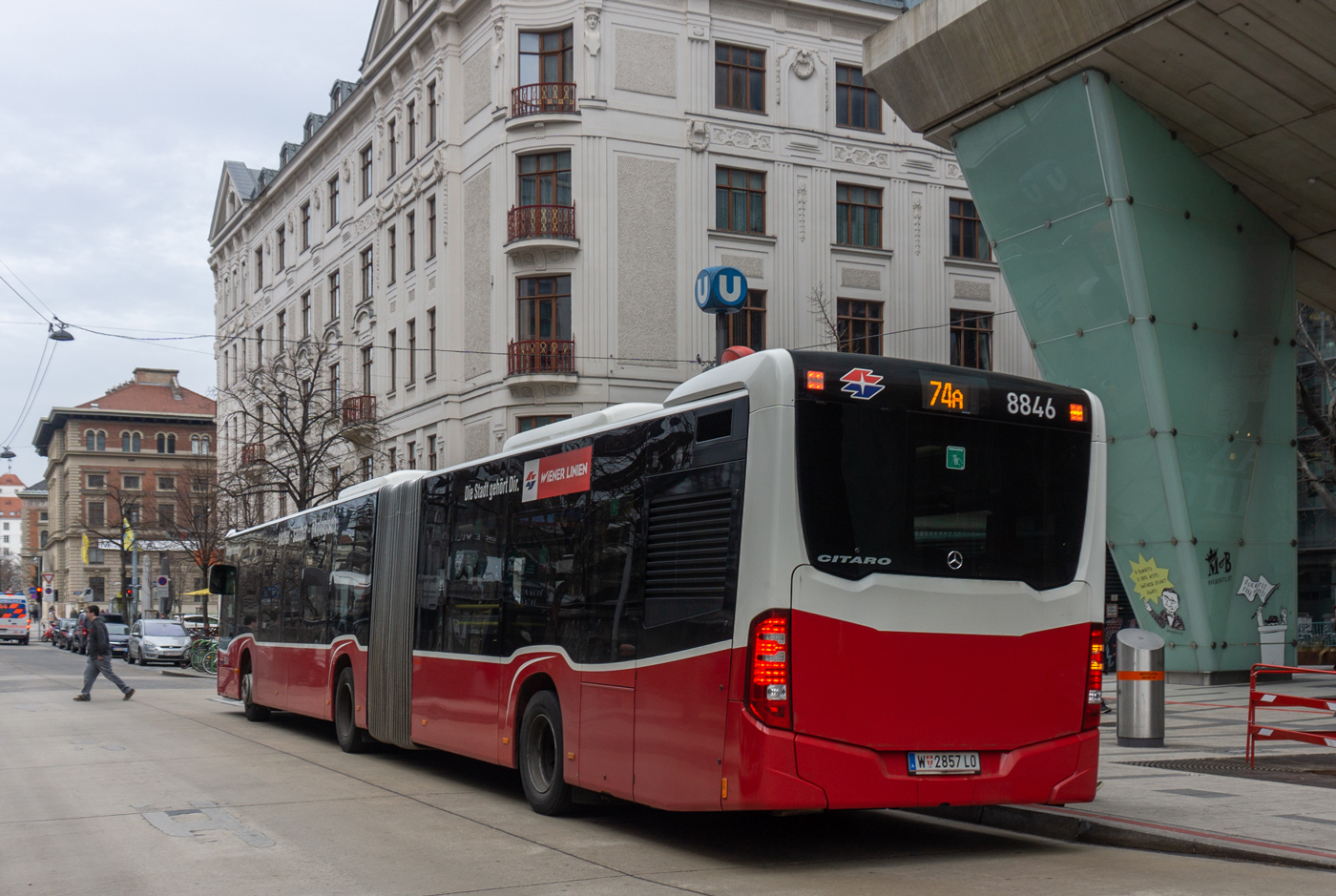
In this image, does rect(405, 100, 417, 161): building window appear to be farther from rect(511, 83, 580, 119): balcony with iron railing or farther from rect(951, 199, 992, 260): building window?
rect(951, 199, 992, 260): building window

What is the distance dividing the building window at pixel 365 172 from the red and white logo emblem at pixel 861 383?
134ft

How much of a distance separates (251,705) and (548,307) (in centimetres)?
1777

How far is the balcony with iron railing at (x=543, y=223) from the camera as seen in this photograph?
36.0 metres

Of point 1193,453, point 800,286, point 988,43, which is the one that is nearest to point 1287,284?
point 1193,453

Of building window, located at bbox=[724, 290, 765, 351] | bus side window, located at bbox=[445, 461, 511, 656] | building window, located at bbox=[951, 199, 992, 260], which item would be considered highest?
building window, located at bbox=[951, 199, 992, 260]

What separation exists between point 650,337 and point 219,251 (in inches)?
1528

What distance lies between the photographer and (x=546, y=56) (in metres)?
36.8

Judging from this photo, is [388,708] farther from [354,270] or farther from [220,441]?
Answer: [220,441]

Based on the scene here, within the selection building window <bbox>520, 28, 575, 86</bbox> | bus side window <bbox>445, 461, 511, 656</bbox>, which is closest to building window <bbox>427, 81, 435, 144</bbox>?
building window <bbox>520, 28, 575, 86</bbox>

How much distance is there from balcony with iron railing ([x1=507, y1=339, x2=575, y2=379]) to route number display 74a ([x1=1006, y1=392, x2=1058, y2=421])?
2701cm

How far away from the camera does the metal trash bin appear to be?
14.1 metres

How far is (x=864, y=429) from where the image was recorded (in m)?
8.42

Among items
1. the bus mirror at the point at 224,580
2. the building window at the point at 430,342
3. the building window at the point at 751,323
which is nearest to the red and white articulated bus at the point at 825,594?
the bus mirror at the point at 224,580

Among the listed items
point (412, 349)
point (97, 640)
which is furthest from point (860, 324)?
point (97, 640)
